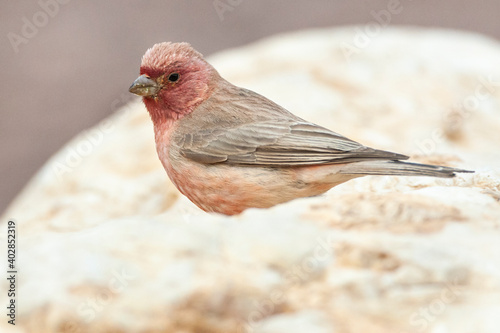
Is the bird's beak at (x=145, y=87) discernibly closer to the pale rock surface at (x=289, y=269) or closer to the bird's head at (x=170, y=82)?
the bird's head at (x=170, y=82)

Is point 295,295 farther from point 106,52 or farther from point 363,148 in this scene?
point 106,52

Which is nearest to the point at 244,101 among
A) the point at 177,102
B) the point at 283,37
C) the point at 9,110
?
the point at 177,102

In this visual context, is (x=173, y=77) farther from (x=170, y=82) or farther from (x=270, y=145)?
(x=270, y=145)

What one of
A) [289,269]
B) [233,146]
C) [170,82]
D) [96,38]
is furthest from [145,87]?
[96,38]

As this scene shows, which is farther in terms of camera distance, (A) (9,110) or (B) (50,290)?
(A) (9,110)

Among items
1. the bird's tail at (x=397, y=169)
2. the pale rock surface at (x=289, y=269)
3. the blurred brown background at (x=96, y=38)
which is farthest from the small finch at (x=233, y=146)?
the blurred brown background at (x=96, y=38)

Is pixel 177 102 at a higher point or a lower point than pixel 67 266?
higher

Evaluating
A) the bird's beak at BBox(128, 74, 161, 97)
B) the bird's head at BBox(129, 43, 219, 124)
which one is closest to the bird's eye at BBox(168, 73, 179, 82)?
the bird's head at BBox(129, 43, 219, 124)
